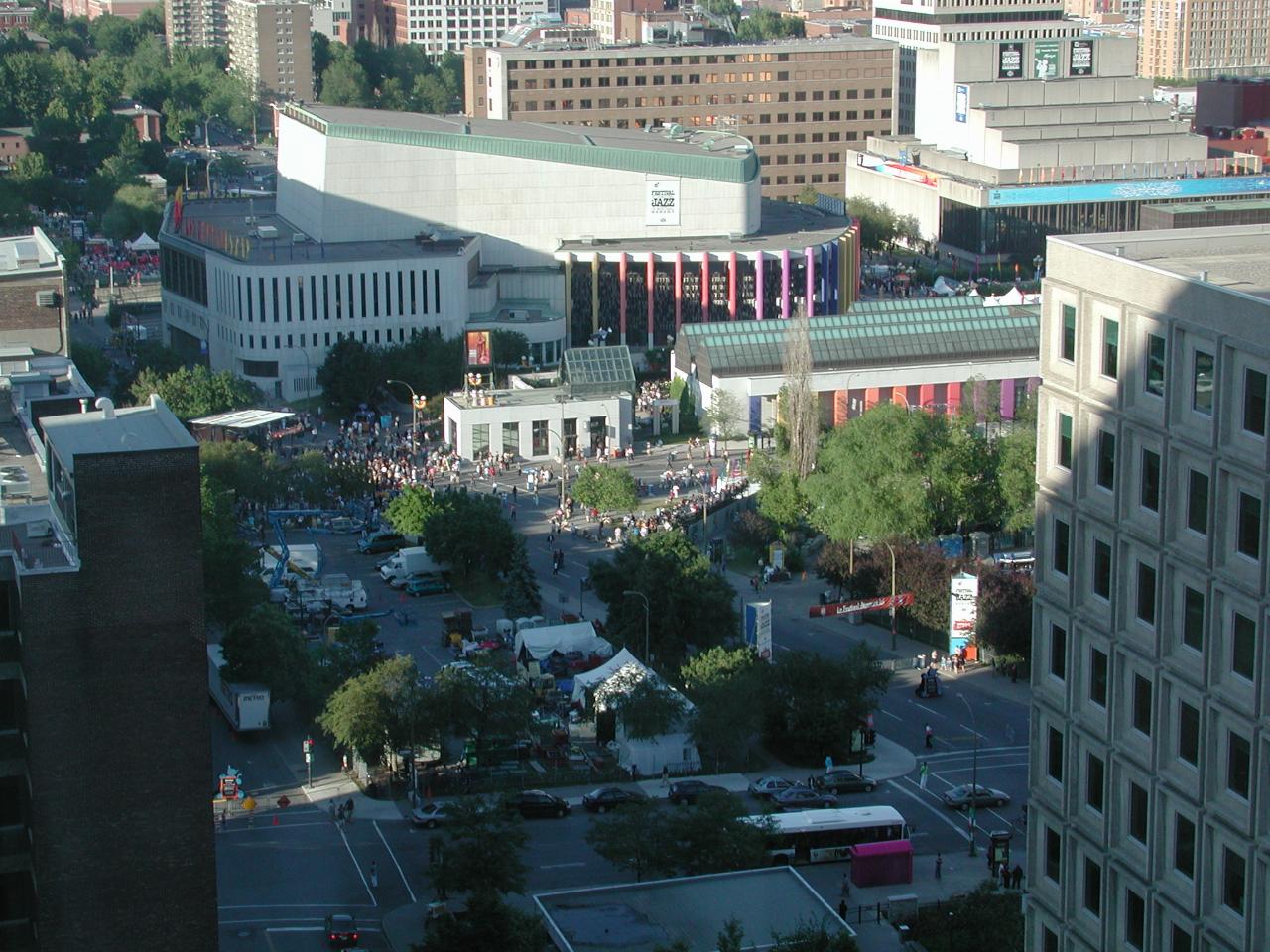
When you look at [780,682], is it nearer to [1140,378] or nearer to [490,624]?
[490,624]

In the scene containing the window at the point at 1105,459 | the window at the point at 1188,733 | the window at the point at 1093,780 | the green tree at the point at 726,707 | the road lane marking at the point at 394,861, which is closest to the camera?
the window at the point at 1188,733

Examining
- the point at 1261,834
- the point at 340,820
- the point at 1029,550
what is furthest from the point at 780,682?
the point at 1261,834

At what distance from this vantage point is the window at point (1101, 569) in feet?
98.8

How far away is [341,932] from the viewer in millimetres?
51281

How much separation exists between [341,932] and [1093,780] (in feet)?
81.6

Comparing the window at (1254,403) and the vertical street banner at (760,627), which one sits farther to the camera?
the vertical street banner at (760,627)

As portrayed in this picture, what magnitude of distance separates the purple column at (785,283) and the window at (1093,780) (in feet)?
319

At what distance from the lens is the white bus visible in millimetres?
55906

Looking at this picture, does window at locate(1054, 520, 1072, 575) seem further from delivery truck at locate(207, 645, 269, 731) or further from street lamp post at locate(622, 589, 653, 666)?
delivery truck at locate(207, 645, 269, 731)

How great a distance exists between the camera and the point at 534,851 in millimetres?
56875

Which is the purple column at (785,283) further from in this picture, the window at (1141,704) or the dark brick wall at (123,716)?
the window at (1141,704)

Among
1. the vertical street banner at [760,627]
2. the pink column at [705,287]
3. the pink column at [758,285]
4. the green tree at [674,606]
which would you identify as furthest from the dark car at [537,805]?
the pink column at [758,285]

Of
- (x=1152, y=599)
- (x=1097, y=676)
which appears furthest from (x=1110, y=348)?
(x=1097, y=676)

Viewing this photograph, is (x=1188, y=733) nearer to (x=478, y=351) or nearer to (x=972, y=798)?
(x=972, y=798)
